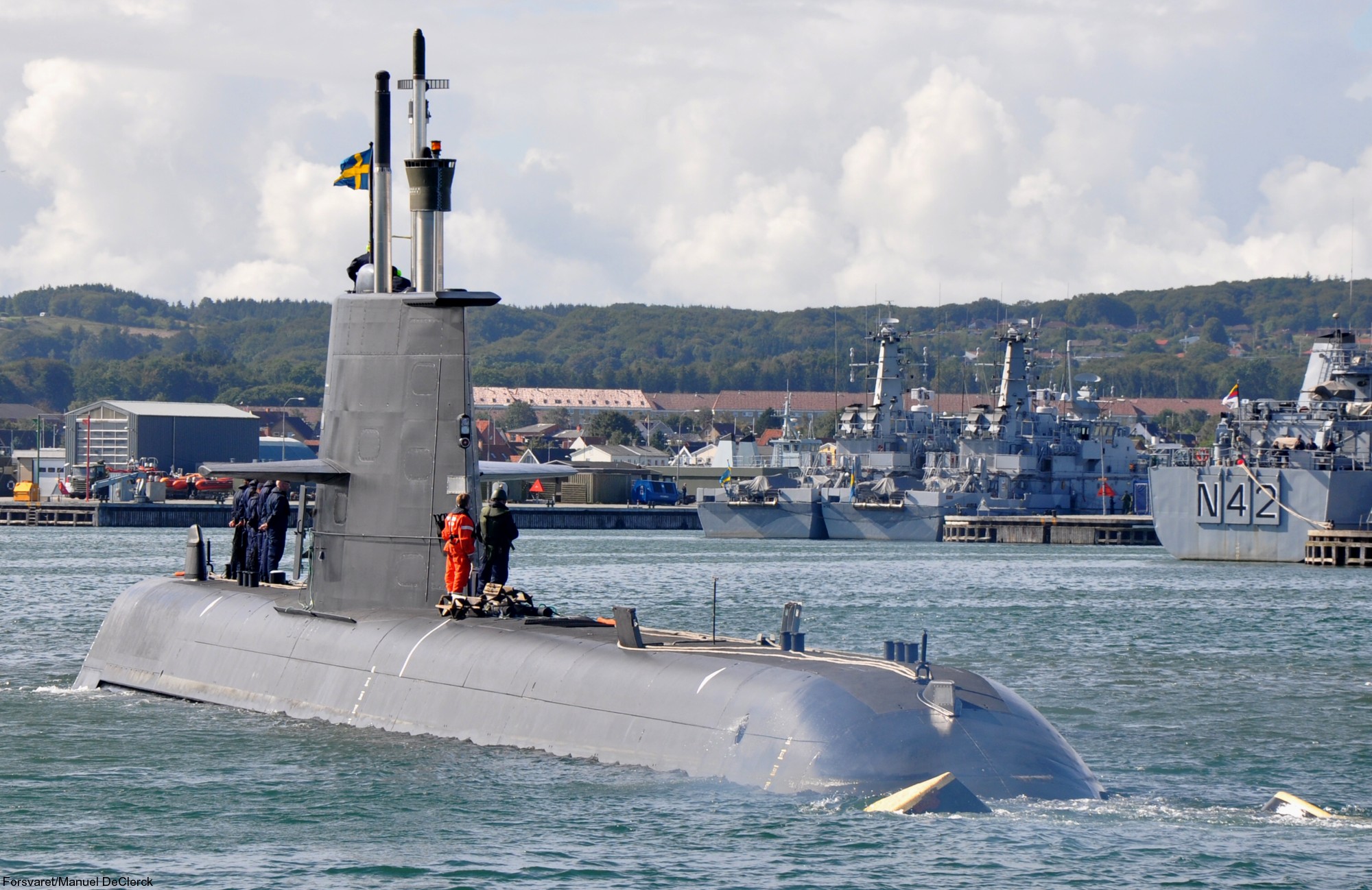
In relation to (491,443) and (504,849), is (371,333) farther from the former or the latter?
(491,443)

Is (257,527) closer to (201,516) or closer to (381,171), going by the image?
(381,171)

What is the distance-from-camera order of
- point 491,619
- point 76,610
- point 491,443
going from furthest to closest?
point 491,443 → point 76,610 → point 491,619

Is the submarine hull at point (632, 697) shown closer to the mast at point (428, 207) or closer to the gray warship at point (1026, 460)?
the mast at point (428, 207)

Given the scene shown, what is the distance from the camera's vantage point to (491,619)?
57.0 feet

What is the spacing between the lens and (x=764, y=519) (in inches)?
3688

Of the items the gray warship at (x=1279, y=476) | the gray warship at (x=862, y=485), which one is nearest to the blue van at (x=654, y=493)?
the gray warship at (x=862, y=485)

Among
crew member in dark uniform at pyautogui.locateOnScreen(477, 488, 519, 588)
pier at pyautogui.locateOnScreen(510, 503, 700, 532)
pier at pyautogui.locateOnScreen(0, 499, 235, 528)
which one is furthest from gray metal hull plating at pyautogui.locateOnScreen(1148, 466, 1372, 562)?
pier at pyautogui.locateOnScreen(0, 499, 235, 528)

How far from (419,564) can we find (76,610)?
68.1ft

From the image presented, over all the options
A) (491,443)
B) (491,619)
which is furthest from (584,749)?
(491,443)

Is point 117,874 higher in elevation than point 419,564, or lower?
lower

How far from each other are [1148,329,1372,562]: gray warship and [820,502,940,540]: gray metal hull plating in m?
24.0

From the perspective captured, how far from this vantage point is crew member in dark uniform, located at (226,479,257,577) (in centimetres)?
2258

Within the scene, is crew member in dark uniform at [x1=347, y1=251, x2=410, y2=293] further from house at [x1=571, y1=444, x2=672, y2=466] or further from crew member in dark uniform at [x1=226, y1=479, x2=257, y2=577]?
house at [x1=571, y1=444, x2=672, y2=466]

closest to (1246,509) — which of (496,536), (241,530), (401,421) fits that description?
(241,530)
